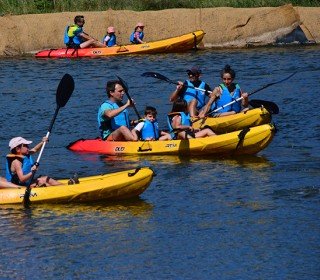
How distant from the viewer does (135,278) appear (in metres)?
12.9

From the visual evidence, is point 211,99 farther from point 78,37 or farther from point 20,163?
point 78,37

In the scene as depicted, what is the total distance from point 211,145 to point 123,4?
16.6m

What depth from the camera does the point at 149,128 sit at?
746 inches

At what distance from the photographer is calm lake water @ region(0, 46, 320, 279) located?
13.3 metres

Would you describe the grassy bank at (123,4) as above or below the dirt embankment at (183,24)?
above

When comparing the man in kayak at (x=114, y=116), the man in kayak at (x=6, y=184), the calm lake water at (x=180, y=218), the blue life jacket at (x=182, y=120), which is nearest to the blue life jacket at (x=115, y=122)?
the man in kayak at (x=114, y=116)

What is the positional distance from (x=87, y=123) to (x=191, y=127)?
4.60 m

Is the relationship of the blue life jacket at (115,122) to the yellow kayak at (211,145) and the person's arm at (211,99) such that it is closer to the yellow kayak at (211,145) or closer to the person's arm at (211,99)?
the yellow kayak at (211,145)

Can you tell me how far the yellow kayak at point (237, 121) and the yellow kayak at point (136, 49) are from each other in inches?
457

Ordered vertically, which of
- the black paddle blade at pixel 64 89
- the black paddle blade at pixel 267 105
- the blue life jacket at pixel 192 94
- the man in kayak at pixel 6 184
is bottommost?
the black paddle blade at pixel 267 105

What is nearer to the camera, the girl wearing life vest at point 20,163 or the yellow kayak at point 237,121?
the girl wearing life vest at point 20,163

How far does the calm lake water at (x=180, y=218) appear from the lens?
1331cm

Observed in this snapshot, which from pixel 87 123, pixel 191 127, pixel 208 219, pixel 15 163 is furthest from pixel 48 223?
pixel 87 123

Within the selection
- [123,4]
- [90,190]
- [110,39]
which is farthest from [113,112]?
[123,4]
